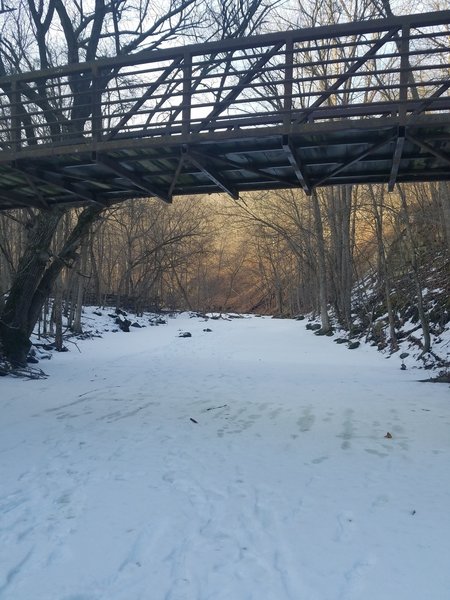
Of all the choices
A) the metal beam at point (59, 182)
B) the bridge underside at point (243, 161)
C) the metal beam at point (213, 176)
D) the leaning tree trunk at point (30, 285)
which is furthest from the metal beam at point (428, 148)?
the leaning tree trunk at point (30, 285)

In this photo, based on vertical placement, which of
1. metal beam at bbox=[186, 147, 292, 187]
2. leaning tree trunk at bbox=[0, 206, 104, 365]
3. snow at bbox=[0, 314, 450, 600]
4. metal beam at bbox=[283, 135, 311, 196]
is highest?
metal beam at bbox=[186, 147, 292, 187]

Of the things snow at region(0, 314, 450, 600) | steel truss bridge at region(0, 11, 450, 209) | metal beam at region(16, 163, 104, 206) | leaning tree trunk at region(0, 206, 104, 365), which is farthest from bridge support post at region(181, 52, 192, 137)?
leaning tree trunk at region(0, 206, 104, 365)

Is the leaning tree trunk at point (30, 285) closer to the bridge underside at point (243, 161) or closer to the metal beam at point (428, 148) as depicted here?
the bridge underside at point (243, 161)

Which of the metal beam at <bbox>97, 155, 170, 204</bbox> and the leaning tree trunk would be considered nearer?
the metal beam at <bbox>97, 155, 170, 204</bbox>

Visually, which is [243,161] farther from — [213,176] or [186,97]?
[186,97]

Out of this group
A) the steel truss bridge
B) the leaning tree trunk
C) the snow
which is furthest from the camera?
the leaning tree trunk

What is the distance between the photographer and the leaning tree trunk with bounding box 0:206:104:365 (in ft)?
44.6

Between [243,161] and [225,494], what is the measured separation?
5762 mm

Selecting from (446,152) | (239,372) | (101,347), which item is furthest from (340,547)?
(101,347)

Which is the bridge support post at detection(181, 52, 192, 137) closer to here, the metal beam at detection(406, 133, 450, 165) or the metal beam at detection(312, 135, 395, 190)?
the metal beam at detection(312, 135, 395, 190)

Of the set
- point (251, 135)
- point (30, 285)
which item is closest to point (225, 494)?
point (251, 135)

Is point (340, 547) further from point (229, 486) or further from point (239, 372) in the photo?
point (239, 372)

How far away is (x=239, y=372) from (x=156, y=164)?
24.5 ft

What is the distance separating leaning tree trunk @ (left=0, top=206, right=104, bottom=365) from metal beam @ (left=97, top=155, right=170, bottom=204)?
15.5 ft
